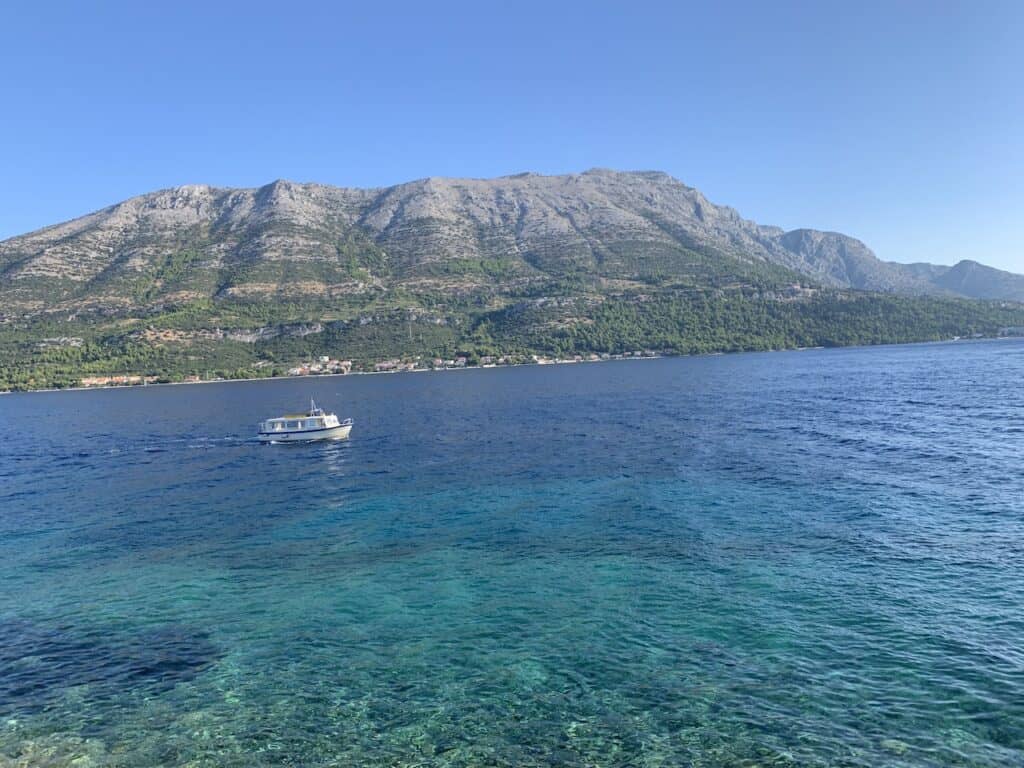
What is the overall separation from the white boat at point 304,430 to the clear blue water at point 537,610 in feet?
69.9

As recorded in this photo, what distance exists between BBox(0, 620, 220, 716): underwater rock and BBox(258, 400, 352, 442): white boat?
5855 cm

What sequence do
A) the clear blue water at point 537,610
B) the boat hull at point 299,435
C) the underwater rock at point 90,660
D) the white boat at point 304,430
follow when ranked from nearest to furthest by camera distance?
the clear blue water at point 537,610 → the underwater rock at point 90,660 → the boat hull at point 299,435 → the white boat at point 304,430

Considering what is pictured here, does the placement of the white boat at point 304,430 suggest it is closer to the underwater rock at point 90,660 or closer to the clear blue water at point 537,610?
the clear blue water at point 537,610

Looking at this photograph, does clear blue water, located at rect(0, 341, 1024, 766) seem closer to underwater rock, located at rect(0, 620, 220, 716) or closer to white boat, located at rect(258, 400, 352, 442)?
underwater rock, located at rect(0, 620, 220, 716)

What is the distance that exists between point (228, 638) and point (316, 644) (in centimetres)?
416

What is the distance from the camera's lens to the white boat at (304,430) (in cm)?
8600

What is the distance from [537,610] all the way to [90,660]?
18.2 meters

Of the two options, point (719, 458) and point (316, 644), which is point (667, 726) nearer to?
point (316, 644)

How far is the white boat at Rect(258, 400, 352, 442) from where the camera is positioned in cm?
8600

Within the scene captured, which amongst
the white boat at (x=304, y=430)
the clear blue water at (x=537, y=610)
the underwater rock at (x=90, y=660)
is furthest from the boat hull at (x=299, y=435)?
the underwater rock at (x=90, y=660)

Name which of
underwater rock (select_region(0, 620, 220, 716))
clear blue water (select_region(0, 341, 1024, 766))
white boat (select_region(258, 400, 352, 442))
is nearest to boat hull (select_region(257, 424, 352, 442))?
white boat (select_region(258, 400, 352, 442))

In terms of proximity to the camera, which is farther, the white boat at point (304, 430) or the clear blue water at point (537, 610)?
the white boat at point (304, 430)

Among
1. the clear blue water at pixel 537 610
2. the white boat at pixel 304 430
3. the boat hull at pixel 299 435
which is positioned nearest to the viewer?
the clear blue water at pixel 537 610

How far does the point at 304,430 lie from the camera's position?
8588 cm
